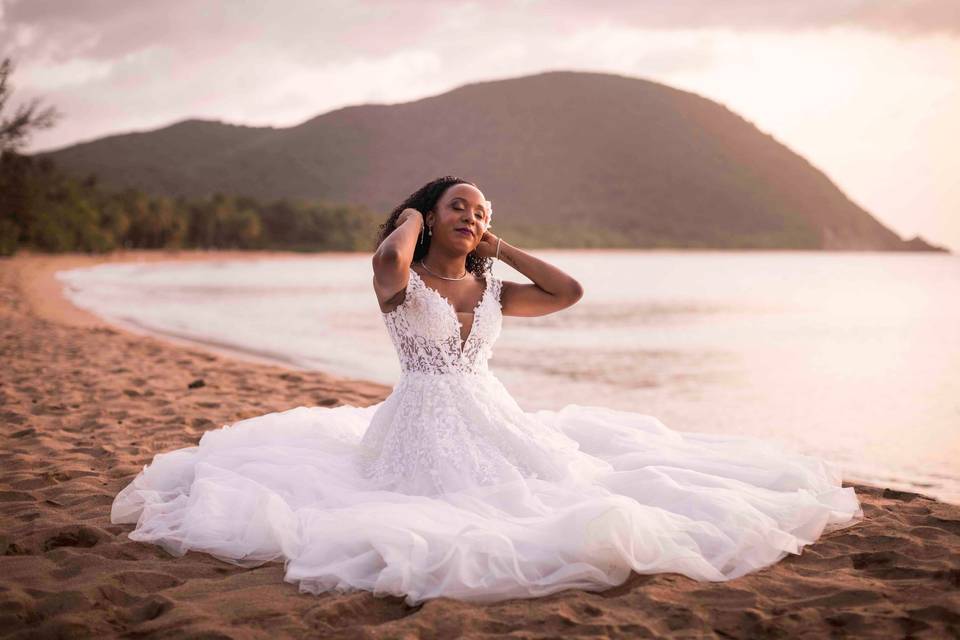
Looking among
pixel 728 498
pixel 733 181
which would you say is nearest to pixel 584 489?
pixel 728 498

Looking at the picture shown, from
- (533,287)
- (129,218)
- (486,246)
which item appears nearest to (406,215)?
(486,246)

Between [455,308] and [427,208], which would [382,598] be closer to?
[455,308]

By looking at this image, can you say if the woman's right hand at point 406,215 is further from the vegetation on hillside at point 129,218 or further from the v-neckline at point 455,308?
the vegetation on hillside at point 129,218

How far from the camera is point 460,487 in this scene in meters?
3.75

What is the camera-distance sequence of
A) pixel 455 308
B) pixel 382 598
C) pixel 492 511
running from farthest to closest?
pixel 455 308 < pixel 492 511 < pixel 382 598

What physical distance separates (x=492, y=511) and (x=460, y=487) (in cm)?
25

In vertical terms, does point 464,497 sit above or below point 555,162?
below

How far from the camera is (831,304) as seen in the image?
31438 mm

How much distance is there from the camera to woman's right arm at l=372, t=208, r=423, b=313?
12.1 ft

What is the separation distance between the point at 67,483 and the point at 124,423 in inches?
72.8

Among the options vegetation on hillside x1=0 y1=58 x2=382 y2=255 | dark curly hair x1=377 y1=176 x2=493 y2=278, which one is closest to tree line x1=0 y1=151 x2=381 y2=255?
vegetation on hillside x1=0 y1=58 x2=382 y2=255

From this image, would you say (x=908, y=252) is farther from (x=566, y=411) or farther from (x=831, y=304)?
(x=566, y=411)

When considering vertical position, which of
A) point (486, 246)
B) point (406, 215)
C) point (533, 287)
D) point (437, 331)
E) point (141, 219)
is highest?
point (141, 219)

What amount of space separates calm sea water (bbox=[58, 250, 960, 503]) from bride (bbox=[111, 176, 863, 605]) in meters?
3.01
